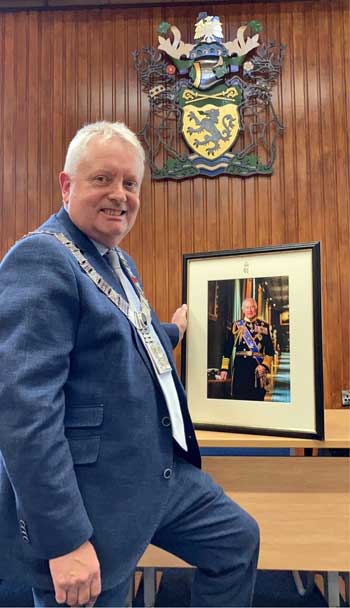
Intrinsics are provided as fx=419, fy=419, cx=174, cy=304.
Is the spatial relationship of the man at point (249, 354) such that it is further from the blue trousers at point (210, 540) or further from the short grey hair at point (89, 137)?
the short grey hair at point (89, 137)

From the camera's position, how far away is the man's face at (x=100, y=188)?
1.03 m

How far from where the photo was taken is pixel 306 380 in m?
1.37

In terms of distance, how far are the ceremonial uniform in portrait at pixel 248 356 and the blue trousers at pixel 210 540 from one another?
0.45m

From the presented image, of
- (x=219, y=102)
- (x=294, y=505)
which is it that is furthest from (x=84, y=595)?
(x=219, y=102)

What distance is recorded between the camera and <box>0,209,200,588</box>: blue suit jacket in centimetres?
78

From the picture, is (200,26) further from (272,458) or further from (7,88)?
(272,458)

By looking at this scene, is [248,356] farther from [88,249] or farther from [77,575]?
[77,575]

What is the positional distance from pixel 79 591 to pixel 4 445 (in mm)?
318

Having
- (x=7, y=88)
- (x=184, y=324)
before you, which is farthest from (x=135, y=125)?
(x=184, y=324)

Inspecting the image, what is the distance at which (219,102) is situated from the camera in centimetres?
232

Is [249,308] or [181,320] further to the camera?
[181,320]

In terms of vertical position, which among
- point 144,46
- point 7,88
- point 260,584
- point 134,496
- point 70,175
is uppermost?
point 144,46

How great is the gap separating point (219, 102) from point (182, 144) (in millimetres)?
301

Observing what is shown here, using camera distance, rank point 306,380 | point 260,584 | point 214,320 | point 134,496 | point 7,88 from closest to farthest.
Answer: point 134,496 < point 306,380 < point 214,320 < point 260,584 < point 7,88
